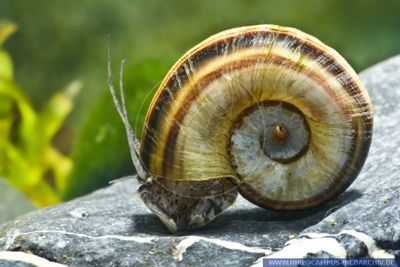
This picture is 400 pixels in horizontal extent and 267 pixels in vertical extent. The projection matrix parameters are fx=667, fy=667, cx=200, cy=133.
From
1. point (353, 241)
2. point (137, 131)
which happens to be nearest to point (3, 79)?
point (137, 131)

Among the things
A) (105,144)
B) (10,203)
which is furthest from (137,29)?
(10,203)

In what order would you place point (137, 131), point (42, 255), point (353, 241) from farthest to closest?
point (137, 131) < point (42, 255) < point (353, 241)

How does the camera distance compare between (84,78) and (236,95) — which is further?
(84,78)

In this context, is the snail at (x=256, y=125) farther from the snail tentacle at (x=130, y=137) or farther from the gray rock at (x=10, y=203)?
the gray rock at (x=10, y=203)

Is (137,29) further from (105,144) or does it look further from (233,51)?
(233,51)

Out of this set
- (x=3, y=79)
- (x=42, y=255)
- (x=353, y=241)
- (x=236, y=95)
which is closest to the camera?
(x=353, y=241)

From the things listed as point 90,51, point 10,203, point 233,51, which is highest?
point 90,51

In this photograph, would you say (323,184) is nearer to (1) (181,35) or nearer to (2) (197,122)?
(2) (197,122)
